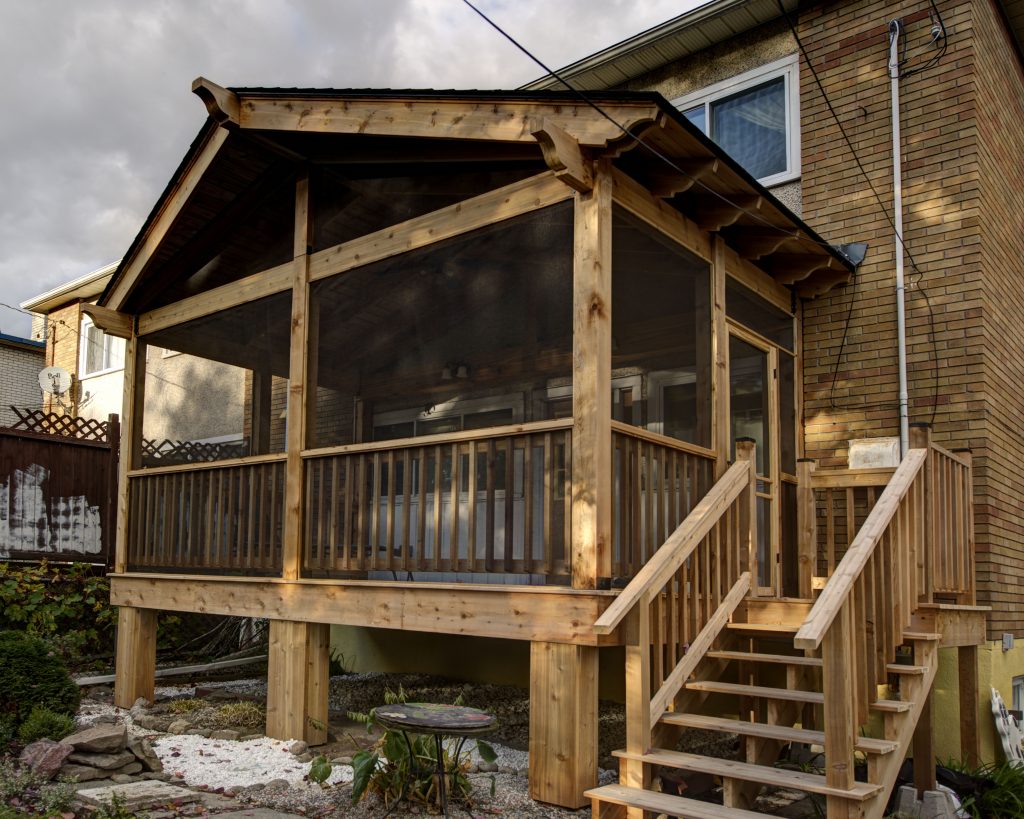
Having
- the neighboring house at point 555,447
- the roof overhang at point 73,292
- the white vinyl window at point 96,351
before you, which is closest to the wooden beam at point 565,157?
Result: the neighboring house at point 555,447

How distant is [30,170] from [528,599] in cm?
4627

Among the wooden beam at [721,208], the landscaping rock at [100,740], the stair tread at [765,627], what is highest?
the wooden beam at [721,208]

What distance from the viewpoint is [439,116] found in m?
6.04

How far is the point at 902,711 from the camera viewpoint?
15.4 ft

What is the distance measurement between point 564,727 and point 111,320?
640 cm

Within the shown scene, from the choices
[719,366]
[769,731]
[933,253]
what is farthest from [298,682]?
[933,253]

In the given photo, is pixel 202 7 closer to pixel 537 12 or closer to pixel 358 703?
pixel 358 703

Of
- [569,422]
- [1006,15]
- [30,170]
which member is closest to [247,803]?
[569,422]

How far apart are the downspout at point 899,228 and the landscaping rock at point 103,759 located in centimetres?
620

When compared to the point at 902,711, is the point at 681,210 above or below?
above

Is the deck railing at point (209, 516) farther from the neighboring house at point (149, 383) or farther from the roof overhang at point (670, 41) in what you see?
the roof overhang at point (670, 41)

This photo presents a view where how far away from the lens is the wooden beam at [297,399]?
7117 millimetres

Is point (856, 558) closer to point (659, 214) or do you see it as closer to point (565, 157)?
point (565, 157)

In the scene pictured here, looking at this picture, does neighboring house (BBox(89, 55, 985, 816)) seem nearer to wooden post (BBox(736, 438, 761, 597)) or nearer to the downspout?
wooden post (BBox(736, 438, 761, 597))
